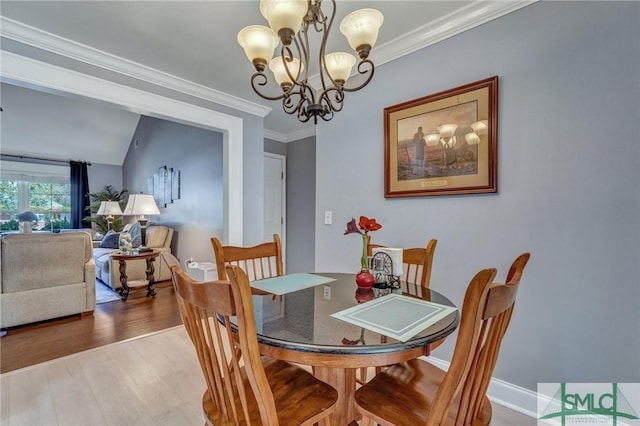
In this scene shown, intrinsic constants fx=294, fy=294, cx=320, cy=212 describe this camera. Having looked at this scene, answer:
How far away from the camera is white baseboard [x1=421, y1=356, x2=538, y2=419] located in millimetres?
1628

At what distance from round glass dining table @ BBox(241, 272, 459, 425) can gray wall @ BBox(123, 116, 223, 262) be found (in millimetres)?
2933

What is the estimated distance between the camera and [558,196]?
5.10ft

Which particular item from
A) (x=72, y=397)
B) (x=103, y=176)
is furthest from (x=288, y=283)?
(x=103, y=176)

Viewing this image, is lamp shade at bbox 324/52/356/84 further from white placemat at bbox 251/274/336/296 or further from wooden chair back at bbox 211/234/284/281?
→ white placemat at bbox 251/274/336/296

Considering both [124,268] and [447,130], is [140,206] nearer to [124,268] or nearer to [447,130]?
[124,268]

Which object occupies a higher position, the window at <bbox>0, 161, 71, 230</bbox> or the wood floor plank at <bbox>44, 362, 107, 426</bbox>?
the window at <bbox>0, 161, 71, 230</bbox>

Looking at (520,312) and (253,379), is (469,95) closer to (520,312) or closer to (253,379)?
(520,312)

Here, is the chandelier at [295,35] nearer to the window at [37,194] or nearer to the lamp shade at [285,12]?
the lamp shade at [285,12]

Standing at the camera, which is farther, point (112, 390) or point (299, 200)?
point (299, 200)

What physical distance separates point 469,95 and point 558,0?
58cm

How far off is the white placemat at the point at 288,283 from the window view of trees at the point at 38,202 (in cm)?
774

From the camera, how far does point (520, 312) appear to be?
168cm

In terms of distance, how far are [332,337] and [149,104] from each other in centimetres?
271

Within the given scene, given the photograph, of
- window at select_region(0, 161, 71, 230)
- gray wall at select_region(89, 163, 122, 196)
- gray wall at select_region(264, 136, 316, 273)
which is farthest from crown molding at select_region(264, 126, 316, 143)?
window at select_region(0, 161, 71, 230)
